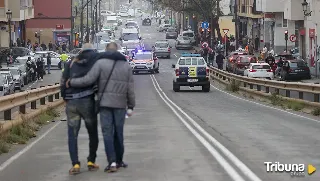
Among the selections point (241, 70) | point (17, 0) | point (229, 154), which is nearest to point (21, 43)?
point (17, 0)

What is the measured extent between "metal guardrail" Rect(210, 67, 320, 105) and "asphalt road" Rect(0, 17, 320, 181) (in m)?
3.13

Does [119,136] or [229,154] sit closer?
[119,136]

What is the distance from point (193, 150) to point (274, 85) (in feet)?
63.6

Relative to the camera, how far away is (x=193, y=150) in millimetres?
14266

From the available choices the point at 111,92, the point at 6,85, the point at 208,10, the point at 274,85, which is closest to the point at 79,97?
the point at 111,92

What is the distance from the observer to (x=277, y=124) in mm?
20750

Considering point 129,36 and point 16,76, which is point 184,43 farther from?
point 16,76

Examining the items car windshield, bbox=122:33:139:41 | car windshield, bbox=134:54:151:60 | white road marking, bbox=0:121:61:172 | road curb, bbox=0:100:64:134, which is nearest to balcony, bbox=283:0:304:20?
car windshield, bbox=134:54:151:60

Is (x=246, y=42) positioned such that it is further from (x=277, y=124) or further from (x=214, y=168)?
(x=214, y=168)

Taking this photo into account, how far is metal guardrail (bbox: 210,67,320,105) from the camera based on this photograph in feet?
88.7

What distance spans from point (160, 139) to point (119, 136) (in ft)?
15.1

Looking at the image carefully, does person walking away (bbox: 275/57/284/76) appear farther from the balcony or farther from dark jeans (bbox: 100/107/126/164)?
dark jeans (bbox: 100/107/126/164)

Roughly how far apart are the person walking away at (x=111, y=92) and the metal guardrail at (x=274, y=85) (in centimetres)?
1535

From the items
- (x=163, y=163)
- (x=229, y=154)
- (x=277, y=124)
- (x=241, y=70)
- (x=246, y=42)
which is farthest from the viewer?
(x=246, y=42)
